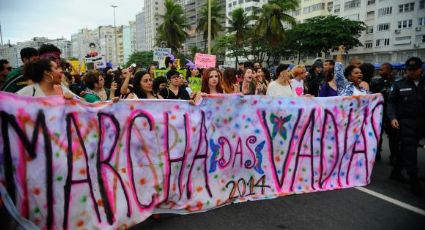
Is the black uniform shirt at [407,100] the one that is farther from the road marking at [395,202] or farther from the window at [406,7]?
the window at [406,7]

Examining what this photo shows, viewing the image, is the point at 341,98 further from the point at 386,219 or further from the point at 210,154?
the point at 210,154

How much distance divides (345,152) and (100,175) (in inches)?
123

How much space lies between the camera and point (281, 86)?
5.64 meters

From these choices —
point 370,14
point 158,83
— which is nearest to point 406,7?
point 370,14

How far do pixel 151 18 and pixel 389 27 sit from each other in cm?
10894

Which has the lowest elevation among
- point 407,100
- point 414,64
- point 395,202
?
point 395,202

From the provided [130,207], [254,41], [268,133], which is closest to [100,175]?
[130,207]

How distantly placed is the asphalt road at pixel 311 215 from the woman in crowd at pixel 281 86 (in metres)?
1.72

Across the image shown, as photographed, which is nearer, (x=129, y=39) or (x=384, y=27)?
(x=384, y=27)

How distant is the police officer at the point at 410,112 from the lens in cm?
470

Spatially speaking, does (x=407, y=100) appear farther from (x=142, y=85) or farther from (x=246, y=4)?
(x=246, y=4)

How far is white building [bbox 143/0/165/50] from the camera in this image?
5408 inches

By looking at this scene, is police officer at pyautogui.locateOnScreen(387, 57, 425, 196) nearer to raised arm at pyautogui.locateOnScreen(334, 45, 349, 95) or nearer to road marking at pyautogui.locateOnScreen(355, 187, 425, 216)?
road marking at pyautogui.locateOnScreen(355, 187, 425, 216)

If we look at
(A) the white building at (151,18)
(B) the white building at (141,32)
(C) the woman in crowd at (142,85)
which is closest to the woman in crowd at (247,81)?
(C) the woman in crowd at (142,85)
